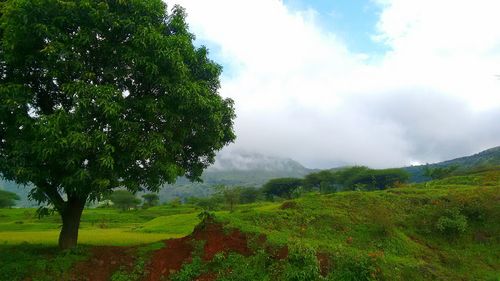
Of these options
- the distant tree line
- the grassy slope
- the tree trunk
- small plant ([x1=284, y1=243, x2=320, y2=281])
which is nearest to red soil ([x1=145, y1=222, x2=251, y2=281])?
the grassy slope

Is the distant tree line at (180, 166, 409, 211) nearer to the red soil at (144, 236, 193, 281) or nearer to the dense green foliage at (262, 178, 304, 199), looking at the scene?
the dense green foliage at (262, 178, 304, 199)

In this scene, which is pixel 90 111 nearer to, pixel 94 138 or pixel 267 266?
pixel 94 138

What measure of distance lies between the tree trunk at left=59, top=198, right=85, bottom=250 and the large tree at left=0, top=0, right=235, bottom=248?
0.59 metres

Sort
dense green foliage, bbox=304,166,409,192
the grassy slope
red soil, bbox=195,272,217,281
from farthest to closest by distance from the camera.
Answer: dense green foliage, bbox=304,166,409,192 < the grassy slope < red soil, bbox=195,272,217,281

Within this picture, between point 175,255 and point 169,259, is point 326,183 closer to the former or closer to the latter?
point 175,255

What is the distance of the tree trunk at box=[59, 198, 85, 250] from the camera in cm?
1945

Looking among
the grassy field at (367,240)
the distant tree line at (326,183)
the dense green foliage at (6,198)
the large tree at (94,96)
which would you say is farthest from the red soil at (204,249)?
the dense green foliage at (6,198)

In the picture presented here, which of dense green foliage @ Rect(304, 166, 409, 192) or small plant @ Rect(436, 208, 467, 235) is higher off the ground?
dense green foliage @ Rect(304, 166, 409, 192)

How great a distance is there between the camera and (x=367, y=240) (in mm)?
21781

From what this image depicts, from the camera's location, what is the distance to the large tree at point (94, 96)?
15414 mm

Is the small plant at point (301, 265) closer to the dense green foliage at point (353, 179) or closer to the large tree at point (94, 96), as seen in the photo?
the large tree at point (94, 96)

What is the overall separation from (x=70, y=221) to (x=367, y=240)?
14309 mm

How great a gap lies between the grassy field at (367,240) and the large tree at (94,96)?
4100 millimetres

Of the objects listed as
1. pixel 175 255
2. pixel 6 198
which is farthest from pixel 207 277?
pixel 6 198
